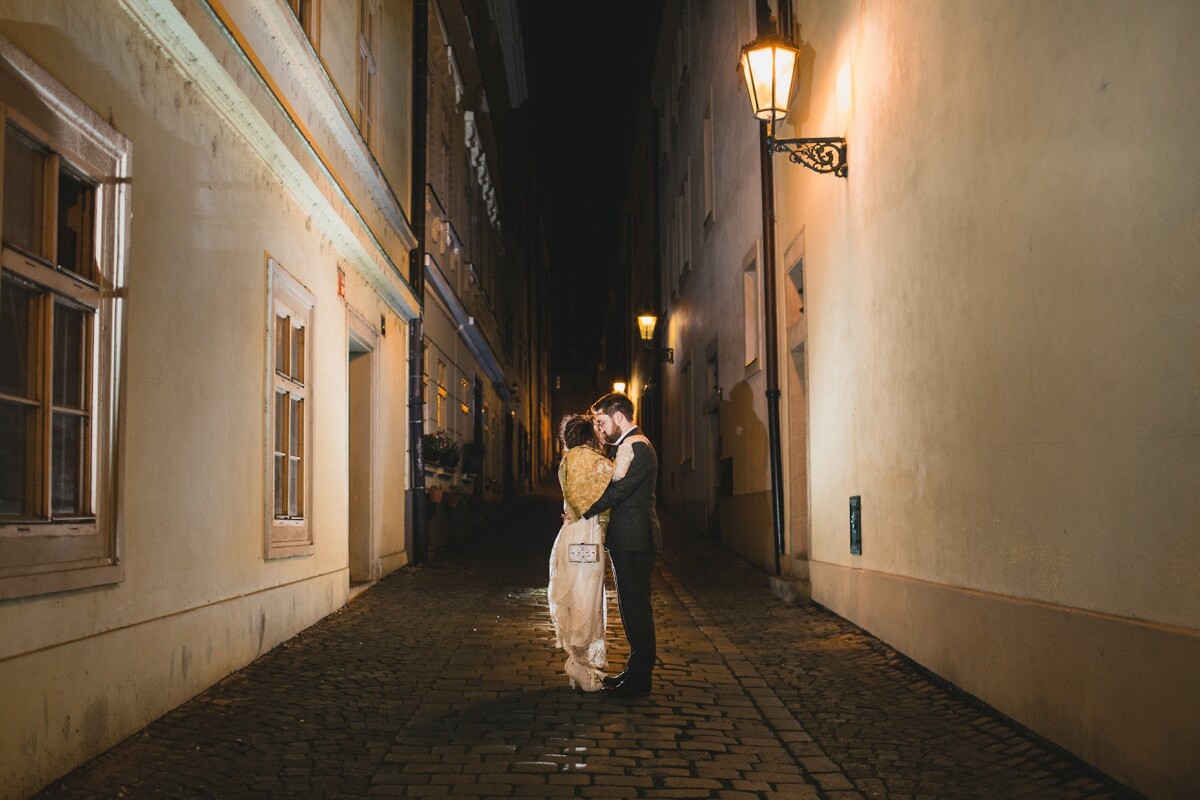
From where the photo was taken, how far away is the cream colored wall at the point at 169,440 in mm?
4676

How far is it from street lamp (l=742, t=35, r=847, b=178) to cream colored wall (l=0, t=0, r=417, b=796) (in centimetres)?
394

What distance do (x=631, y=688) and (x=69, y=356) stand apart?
3578mm

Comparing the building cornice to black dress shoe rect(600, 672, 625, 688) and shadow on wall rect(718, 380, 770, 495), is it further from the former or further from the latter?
shadow on wall rect(718, 380, 770, 495)

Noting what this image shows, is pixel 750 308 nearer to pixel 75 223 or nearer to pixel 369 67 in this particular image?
pixel 369 67

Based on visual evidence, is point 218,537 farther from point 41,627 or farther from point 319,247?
point 319,247

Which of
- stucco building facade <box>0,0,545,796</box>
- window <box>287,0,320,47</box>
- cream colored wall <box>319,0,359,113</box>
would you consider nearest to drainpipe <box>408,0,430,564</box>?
stucco building facade <box>0,0,545,796</box>

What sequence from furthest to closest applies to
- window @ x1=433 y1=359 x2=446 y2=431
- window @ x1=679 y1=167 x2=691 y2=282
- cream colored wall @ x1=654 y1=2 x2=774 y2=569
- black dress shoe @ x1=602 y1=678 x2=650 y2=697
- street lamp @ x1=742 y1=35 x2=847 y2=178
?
window @ x1=679 y1=167 x2=691 y2=282, window @ x1=433 y1=359 x2=446 y2=431, cream colored wall @ x1=654 y1=2 x2=774 y2=569, street lamp @ x1=742 y1=35 x2=847 y2=178, black dress shoe @ x1=602 y1=678 x2=650 y2=697

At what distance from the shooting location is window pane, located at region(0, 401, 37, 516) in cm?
459

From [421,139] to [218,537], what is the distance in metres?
9.41

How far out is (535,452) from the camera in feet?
150

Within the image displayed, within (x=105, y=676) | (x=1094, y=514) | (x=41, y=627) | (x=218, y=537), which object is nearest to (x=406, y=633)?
(x=218, y=537)

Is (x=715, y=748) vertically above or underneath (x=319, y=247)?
underneath

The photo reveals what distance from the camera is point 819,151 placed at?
973 centimetres

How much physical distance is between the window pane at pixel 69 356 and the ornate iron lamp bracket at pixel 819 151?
619 centimetres
